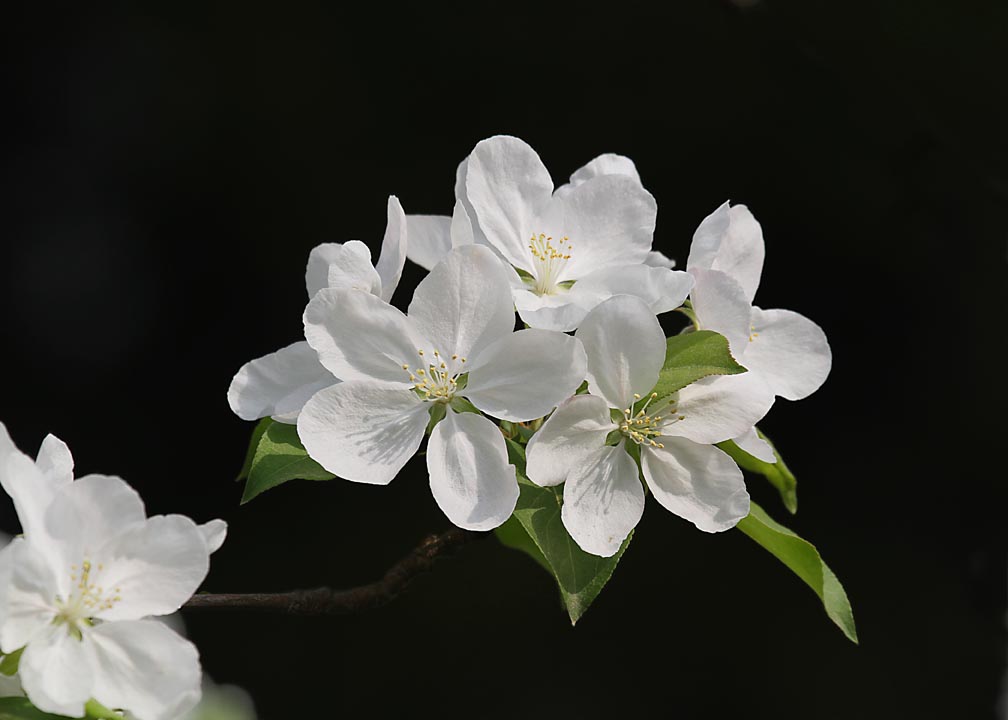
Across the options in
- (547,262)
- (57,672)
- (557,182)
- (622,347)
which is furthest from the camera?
(557,182)

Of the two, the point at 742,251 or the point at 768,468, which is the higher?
the point at 742,251

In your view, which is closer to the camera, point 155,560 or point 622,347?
point 155,560

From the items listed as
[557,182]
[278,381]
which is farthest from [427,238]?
[557,182]

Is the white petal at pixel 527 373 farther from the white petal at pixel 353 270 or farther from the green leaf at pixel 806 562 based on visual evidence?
the green leaf at pixel 806 562

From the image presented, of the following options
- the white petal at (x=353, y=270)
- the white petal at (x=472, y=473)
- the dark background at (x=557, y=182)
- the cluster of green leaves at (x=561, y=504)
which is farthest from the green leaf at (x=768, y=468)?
the dark background at (x=557, y=182)

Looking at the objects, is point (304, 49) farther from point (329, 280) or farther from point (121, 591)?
point (121, 591)

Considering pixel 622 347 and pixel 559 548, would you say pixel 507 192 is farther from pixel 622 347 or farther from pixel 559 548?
pixel 559 548
